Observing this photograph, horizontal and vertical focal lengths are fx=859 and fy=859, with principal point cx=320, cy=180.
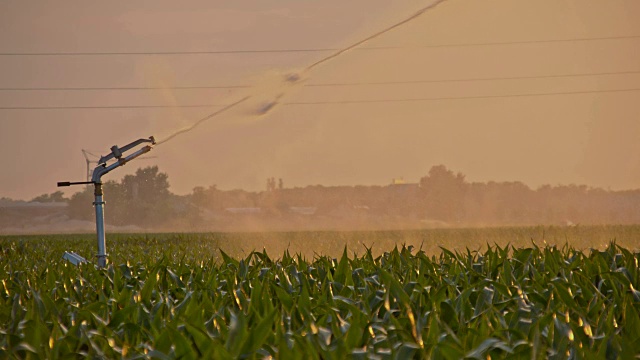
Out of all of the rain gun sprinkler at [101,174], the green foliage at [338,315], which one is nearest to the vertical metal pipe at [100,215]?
the rain gun sprinkler at [101,174]

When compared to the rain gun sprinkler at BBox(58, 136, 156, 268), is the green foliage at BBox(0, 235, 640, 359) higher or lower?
lower

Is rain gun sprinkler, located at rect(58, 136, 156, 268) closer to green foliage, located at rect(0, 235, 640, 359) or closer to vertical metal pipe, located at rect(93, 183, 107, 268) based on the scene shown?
vertical metal pipe, located at rect(93, 183, 107, 268)

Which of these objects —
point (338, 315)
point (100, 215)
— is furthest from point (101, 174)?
point (338, 315)

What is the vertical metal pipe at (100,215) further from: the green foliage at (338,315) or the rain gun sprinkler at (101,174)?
the green foliage at (338,315)

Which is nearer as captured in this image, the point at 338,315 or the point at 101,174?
the point at 338,315

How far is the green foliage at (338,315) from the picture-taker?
11.7 ft

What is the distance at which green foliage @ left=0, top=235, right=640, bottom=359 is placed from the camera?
355 centimetres

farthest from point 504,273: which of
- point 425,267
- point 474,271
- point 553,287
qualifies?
point 553,287

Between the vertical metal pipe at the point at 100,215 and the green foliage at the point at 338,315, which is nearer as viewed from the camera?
the green foliage at the point at 338,315

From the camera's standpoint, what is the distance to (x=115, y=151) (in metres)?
13.8

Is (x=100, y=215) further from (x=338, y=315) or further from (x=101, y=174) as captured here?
(x=338, y=315)

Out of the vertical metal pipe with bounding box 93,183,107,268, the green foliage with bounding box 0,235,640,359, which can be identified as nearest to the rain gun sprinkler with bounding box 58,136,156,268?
the vertical metal pipe with bounding box 93,183,107,268

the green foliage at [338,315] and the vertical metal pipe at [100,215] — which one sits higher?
the vertical metal pipe at [100,215]

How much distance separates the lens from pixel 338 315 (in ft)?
13.9
